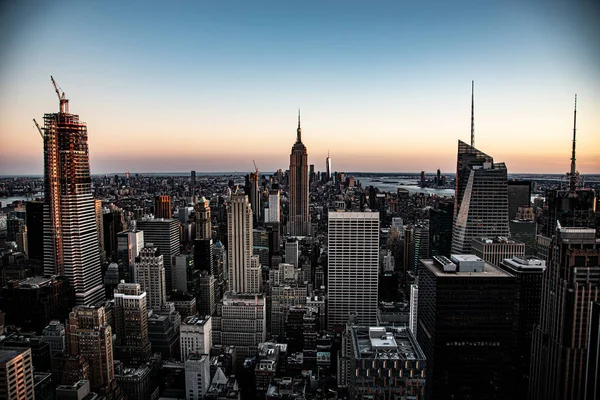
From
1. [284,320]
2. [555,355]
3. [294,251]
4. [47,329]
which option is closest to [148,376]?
[47,329]

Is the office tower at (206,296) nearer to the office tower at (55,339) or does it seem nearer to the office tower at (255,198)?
the office tower at (55,339)

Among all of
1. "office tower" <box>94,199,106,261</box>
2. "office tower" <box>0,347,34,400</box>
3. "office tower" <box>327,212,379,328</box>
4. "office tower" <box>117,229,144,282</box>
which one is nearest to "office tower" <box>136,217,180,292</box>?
"office tower" <box>117,229,144,282</box>

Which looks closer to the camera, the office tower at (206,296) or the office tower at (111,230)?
the office tower at (206,296)

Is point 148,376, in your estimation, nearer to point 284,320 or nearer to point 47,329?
point 47,329

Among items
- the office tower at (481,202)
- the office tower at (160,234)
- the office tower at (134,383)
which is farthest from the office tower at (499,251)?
the office tower at (160,234)

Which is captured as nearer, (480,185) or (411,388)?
(411,388)

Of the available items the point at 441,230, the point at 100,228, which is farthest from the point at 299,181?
the point at 100,228

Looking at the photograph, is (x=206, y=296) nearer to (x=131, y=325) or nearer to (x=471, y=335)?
(x=131, y=325)
